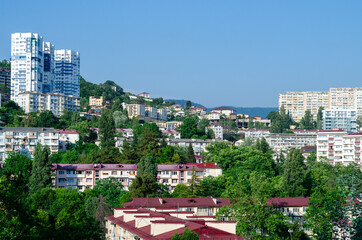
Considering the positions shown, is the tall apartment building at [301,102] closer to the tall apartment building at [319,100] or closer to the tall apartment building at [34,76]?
the tall apartment building at [319,100]

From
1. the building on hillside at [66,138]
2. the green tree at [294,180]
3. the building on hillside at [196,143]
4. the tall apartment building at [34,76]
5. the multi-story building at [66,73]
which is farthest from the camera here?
the multi-story building at [66,73]

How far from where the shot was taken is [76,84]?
482 ft

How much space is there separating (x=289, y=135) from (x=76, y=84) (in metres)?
53.4

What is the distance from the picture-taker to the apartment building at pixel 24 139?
262 feet

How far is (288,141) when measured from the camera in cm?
13138

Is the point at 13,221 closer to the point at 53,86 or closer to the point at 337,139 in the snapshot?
the point at 337,139

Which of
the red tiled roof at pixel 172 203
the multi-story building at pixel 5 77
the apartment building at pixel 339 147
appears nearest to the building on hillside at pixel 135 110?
the multi-story building at pixel 5 77

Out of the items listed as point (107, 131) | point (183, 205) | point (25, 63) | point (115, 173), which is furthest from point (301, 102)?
point (183, 205)

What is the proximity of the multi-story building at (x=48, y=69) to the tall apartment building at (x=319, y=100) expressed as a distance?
78688mm

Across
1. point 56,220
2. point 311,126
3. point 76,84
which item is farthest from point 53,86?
point 56,220

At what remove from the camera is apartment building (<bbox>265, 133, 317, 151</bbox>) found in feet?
426

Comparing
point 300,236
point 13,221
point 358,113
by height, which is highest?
point 358,113

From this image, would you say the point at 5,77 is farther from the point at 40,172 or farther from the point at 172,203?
the point at 172,203

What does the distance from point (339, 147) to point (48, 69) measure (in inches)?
2771
